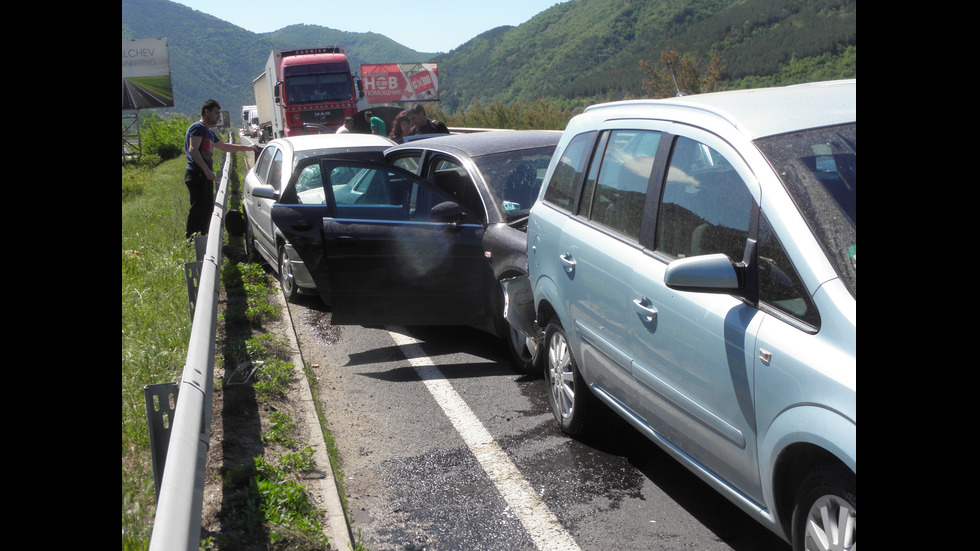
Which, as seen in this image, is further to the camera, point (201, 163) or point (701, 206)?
point (201, 163)

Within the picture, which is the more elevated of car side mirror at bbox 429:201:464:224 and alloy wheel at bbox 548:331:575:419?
car side mirror at bbox 429:201:464:224

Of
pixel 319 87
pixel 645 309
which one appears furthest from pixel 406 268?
pixel 319 87

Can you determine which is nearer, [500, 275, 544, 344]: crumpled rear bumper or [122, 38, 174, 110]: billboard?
[500, 275, 544, 344]: crumpled rear bumper

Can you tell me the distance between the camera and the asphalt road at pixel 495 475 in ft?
12.8

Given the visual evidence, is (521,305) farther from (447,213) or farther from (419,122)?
(419,122)

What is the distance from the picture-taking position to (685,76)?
2339cm

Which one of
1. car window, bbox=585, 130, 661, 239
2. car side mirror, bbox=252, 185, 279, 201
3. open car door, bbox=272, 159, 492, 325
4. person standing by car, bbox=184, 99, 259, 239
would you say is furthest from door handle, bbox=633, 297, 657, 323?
person standing by car, bbox=184, 99, 259, 239

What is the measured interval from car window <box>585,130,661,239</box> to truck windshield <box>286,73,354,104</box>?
27032 millimetres

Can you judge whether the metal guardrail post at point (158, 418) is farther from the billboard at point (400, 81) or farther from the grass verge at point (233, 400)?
the billboard at point (400, 81)

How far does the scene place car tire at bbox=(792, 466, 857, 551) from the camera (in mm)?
2586

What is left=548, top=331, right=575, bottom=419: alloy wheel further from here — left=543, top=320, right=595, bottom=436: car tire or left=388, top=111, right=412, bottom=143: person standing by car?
left=388, top=111, right=412, bottom=143: person standing by car

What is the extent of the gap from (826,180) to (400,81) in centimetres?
5378

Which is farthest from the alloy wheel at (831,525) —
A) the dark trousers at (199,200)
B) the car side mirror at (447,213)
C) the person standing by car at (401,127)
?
the person standing by car at (401,127)
